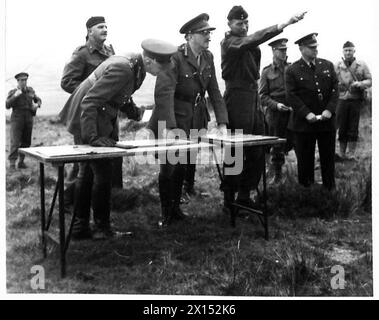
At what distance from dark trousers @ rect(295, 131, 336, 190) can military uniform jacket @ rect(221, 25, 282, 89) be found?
99cm

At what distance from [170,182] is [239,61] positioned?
5.22ft

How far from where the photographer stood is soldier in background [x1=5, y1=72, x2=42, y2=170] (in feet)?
27.9

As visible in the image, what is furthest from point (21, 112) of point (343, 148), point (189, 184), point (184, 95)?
point (343, 148)

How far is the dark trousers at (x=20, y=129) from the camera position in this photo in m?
8.59

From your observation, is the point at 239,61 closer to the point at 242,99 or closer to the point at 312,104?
the point at 242,99

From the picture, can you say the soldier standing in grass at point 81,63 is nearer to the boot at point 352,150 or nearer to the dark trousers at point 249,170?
the dark trousers at point 249,170

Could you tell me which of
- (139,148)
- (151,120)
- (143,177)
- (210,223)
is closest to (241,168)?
(210,223)

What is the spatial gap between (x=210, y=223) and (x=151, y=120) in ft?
4.29

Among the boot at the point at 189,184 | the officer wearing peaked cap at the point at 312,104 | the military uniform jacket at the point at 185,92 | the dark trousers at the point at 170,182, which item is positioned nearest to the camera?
the military uniform jacket at the point at 185,92

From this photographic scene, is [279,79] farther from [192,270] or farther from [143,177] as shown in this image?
[192,270]

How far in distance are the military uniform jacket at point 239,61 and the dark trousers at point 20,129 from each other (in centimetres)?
386

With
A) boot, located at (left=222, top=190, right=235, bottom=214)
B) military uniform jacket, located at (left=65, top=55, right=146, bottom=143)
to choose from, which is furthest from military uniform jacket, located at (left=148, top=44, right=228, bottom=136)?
boot, located at (left=222, top=190, right=235, bottom=214)

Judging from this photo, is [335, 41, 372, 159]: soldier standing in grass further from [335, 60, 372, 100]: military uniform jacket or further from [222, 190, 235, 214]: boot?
[222, 190, 235, 214]: boot

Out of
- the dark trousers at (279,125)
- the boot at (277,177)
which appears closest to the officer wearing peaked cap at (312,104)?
the boot at (277,177)
